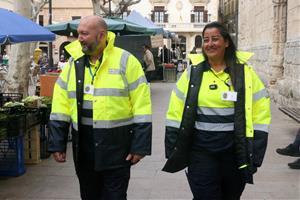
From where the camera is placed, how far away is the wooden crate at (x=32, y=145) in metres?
7.04

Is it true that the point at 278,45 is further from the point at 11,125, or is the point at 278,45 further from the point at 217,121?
the point at 217,121

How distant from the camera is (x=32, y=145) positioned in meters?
7.05

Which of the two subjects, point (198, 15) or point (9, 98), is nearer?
point (9, 98)

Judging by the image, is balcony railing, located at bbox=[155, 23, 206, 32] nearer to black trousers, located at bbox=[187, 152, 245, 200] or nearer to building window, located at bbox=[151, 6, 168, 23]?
building window, located at bbox=[151, 6, 168, 23]

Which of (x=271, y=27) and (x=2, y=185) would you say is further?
(x=271, y=27)

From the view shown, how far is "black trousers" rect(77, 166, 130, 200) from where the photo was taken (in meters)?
3.79

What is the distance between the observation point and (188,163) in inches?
149

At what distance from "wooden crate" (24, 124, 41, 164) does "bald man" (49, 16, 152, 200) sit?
322 cm

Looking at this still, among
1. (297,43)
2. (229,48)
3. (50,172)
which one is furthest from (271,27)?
(229,48)

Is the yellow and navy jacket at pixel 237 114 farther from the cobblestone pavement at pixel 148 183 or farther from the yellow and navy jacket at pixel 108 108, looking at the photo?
the cobblestone pavement at pixel 148 183

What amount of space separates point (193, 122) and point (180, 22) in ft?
220

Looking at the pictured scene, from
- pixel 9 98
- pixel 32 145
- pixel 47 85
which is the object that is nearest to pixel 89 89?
pixel 32 145

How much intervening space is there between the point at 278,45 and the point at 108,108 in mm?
12936

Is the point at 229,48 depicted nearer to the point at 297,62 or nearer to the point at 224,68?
the point at 224,68
